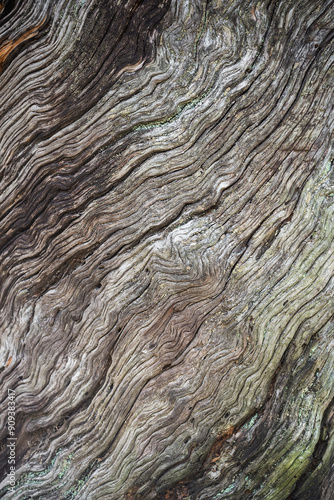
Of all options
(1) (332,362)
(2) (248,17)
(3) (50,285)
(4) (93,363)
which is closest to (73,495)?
(4) (93,363)

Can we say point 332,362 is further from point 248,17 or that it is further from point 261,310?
point 248,17

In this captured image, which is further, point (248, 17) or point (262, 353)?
point (262, 353)

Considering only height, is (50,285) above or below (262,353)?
above

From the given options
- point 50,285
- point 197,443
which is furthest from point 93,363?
point 197,443

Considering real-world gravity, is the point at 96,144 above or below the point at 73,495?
above

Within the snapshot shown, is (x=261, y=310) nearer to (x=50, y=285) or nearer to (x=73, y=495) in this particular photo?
(x=50, y=285)

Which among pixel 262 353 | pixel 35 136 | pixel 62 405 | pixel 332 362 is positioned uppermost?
pixel 35 136
